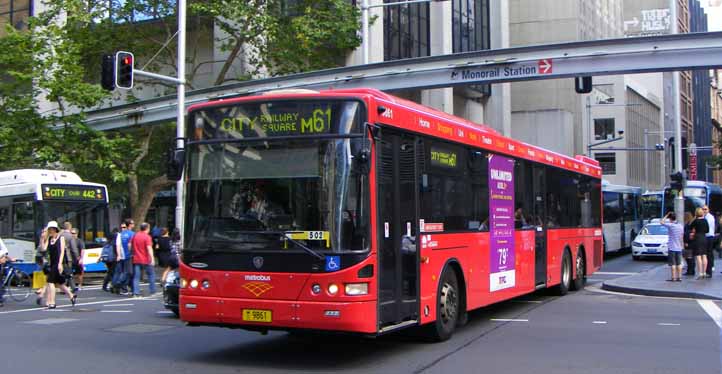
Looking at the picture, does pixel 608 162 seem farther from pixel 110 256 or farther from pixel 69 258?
pixel 69 258

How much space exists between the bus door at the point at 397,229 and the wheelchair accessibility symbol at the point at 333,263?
628 millimetres

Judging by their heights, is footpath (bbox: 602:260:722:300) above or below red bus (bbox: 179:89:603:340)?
below

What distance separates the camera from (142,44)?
30.3 meters

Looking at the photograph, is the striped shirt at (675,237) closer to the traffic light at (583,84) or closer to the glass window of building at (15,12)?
the traffic light at (583,84)

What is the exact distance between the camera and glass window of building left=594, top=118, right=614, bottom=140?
7781cm

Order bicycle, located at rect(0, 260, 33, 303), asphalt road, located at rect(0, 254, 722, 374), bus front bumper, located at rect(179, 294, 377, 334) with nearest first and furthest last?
bus front bumper, located at rect(179, 294, 377, 334) < asphalt road, located at rect(0, 254, 722, 374) < bicycle, located at rect(0, 260, 33, 303)

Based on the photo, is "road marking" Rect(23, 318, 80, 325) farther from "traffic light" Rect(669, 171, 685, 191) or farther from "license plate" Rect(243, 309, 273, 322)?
"traffic light" Rect(669, 171, 685, 191)

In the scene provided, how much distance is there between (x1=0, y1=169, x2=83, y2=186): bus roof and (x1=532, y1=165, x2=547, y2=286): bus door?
614 inches

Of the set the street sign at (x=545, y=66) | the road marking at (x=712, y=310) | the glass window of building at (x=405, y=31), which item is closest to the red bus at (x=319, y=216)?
the road marking at (x=712, y=310)

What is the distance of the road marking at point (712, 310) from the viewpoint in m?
13.4

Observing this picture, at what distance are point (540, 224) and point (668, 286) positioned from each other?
482cm

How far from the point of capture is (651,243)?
30.6m

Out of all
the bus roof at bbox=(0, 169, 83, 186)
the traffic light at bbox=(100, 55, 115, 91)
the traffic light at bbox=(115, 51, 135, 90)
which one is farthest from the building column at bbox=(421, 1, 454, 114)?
the traffic light at bbox=(100, 55, 115, 91)

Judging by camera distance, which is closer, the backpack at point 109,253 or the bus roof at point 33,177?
the backpack at point 109,253
